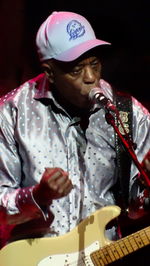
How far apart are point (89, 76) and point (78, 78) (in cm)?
7

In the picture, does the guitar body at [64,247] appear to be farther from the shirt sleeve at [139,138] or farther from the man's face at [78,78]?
the man's face at [78,78]

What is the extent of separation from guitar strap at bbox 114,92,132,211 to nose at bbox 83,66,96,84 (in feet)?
0.99

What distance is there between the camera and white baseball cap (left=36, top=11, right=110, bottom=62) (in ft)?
9.05

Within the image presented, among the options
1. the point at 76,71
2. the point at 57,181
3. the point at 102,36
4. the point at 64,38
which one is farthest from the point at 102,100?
the point at 102,36

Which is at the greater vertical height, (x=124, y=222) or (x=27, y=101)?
(x=27, y=101)

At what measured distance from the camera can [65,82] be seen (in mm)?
2779

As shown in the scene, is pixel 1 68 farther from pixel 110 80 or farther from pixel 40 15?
pixel 110 80

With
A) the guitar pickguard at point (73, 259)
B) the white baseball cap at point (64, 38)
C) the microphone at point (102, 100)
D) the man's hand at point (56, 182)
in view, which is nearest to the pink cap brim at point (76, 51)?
the white baseball cap at point (64, 38)

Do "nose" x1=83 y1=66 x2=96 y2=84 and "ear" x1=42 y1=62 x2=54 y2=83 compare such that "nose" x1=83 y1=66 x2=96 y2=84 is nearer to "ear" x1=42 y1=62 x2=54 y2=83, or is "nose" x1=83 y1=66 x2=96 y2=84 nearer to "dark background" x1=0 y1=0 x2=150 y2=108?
"ear" x1=42 y1=62 x2=54 y2=83

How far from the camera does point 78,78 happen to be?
273 cm

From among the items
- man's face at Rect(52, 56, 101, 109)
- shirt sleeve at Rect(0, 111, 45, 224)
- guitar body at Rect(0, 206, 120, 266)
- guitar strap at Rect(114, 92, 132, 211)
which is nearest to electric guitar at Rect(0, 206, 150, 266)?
guitar body at Rect(0, 206, 120, 266)

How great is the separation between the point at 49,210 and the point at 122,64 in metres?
1.26

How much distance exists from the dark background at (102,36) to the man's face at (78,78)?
840 mm

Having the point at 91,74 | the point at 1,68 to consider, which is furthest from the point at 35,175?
the point at 1,68
